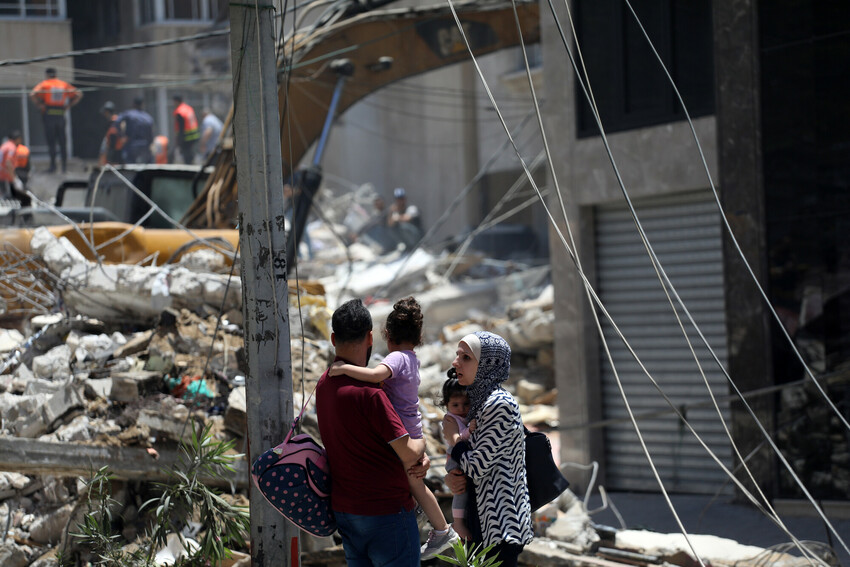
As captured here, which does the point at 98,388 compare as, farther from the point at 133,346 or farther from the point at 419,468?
the point at 419,468

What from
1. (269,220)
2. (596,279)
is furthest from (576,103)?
(269,220)

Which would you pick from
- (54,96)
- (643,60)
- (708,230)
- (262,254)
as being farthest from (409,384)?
(54,96)

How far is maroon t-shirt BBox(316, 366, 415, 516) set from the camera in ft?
12.1

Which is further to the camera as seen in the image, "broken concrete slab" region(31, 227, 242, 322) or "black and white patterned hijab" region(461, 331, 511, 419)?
"broken concrete slab" region(31, 227, 242, 322)

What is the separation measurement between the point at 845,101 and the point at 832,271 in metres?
1.40

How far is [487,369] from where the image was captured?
12.8 feet

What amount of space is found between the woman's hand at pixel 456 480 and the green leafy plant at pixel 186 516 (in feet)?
5.25

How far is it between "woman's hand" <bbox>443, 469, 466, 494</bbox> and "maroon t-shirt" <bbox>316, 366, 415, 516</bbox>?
0.78 feet

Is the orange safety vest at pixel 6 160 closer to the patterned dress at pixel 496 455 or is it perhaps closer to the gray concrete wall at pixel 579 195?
the gray concrete wall at pixel 579 195

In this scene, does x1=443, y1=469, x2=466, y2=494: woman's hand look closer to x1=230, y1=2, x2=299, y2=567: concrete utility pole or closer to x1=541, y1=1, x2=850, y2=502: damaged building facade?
x1=230, y1=2, x2=299, y2=567: concrete utility pole

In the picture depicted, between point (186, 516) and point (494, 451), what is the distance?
7.57 ft

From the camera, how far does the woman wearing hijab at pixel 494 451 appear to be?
12.7 ft

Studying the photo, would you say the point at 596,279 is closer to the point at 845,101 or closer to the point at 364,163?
the point at 845,101

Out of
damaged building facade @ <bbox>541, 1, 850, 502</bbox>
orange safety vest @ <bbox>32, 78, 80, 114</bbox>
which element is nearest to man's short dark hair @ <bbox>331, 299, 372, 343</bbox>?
damaged building facade @ <bbox>541, 1, 850, 502</bbox>
